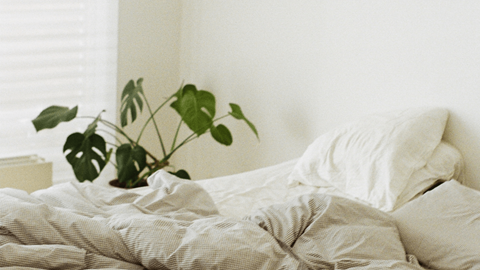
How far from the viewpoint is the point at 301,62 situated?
2895 millimetres

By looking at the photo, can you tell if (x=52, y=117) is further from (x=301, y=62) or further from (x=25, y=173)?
(x=301, y=62)

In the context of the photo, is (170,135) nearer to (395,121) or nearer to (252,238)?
(395,121)

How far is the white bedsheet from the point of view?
2.18 m

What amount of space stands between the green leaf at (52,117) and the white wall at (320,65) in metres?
0.98

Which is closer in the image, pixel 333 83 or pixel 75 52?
pixel 333 83

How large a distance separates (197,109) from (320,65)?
2.41 ft

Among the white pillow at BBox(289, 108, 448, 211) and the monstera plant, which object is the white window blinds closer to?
the monstera plant

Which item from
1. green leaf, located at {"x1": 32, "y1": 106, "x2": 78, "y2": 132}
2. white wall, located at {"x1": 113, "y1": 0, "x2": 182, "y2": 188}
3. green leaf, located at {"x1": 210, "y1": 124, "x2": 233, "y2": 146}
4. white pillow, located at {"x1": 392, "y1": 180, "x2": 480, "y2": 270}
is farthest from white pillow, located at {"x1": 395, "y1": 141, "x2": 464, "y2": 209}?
white wall, located at {"x1": 113, "y1": 0, "x2": 182, "y2": 188}

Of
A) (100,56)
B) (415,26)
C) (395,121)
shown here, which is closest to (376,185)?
(395,121)

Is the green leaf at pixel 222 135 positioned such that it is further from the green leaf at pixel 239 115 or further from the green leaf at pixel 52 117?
the green leaf at pixel 52 117

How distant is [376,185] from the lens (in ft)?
6.86

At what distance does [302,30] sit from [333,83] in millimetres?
342

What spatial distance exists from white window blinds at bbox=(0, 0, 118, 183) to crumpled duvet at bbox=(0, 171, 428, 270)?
173cm

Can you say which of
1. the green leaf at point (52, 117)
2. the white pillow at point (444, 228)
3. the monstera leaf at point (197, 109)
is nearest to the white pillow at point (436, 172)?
the white pillow at point (444, 228)
